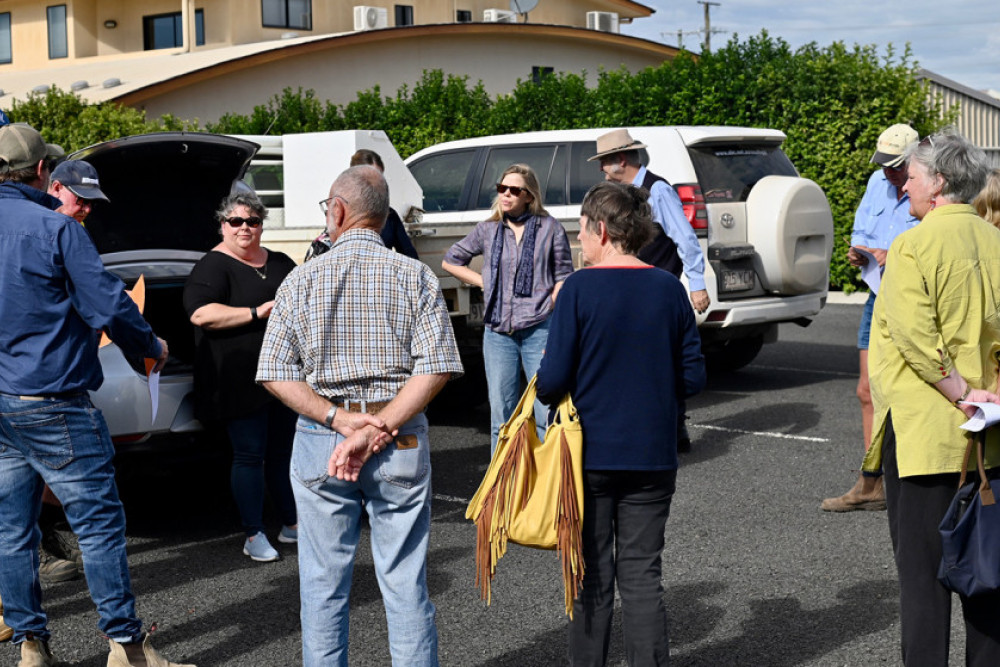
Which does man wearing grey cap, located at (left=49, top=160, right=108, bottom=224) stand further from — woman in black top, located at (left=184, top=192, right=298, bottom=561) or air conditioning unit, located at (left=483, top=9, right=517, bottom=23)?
air conditioning unit, located at (left=483, top=9, right=517, bottom=23)

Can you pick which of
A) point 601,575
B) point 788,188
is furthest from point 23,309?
point 788,188

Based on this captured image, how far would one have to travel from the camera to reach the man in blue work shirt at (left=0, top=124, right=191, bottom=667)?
4.28 metres

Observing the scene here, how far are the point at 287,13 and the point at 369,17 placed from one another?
320cm

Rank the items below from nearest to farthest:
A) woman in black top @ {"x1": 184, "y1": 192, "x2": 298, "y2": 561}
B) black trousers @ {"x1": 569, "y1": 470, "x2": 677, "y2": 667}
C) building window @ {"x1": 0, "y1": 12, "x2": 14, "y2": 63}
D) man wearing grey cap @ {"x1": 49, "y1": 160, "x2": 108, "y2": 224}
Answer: black trousers @ {"x1": 569, "y1": 470, "x2": 677, "y2": 667} < man wearing grey cap @ {"x1": 49, "y1": 160, "x2": 108, "y2": 224} < woman in black top @ {"x1": 184, "y1": 192, "x2": 298, "y2": 561} < building window @ {"x1": 0, "y1": 12, "x2": 14, "y2": 63}

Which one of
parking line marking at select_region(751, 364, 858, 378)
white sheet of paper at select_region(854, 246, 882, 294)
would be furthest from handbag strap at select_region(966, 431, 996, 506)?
parking line marking at select_region(751, 364, 858, 378)

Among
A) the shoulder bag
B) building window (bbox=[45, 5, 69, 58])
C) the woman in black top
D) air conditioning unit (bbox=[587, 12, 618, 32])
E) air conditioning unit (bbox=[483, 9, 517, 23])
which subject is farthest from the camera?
→ air conditioning unit (bbox=[587, 12, 618, 32])

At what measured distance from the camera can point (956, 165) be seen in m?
4.00

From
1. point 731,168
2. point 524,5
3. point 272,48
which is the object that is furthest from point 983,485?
Answer: point 524,5

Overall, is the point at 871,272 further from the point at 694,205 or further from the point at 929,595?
the point at 694,205

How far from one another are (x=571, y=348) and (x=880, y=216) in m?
3.66

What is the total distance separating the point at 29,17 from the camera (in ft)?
112

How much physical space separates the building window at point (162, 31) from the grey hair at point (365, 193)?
30173mm

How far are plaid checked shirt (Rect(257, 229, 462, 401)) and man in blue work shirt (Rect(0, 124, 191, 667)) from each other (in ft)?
2.99

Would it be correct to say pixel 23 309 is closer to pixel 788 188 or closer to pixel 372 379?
pixel 372 379
